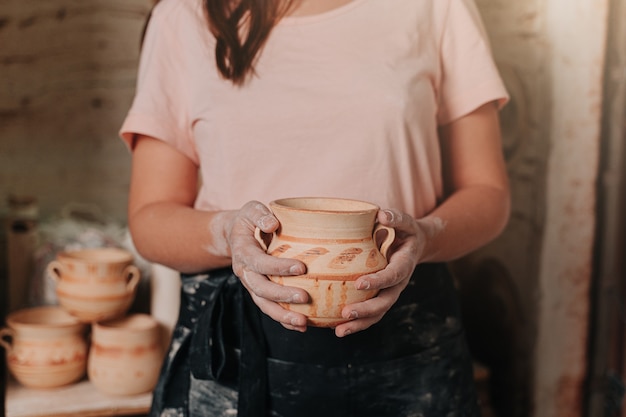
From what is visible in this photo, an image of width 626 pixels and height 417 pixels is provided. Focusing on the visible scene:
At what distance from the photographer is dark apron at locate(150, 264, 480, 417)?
3.90 ft

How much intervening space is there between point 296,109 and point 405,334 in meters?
0.46

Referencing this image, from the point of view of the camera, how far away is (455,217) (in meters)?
1.26

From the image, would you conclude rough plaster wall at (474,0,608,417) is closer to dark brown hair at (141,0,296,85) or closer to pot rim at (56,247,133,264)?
dark brown hair at (141,0,296,85)

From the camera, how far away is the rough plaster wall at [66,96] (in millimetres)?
2430

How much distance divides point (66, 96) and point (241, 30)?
4.43 ft

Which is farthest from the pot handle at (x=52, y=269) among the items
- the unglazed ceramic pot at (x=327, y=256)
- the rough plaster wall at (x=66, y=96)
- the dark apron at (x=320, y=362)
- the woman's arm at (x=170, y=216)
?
the unglazed ceramic pot at (x=327, y=256)

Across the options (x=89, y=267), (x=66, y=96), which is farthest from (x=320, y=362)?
(x=66, y=96)

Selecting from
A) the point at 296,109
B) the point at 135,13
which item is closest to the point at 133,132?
the point at 296,109

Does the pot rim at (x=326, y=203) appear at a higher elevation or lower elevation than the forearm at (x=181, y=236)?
higher

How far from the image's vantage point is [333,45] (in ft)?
4.28

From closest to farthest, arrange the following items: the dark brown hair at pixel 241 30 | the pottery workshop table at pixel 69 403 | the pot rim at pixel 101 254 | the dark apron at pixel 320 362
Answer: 1. the dark apron at pixel 320 362
2. the dark brown hair at pixel 241 30
3. the pottery workshop table at pixel 69 403
4. the pot rim at pixel 101 254

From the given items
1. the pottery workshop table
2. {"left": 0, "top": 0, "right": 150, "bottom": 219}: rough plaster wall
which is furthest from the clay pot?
{"left": 0, "top": 0, "right": 150, "bottom": 219}: rough plaster wall

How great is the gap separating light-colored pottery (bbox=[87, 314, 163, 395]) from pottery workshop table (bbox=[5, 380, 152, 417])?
0.09ft

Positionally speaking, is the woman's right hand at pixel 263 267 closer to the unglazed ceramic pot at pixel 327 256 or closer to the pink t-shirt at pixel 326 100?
the unglazed ceramic pot at pixel 327 256
